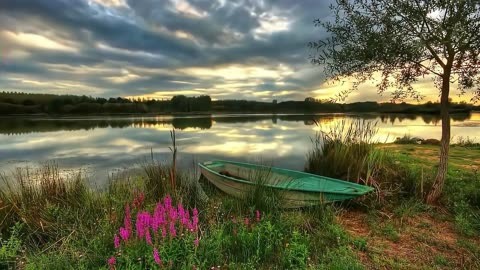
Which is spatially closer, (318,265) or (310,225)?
(318,265)

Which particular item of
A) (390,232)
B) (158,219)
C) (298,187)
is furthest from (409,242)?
(158,219)

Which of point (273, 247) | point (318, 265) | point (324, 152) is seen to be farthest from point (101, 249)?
point (324, 152)

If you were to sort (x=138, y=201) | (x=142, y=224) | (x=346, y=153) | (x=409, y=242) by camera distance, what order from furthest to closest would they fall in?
(x=346, y=153)
(x=138, y=201)
(x=409, y=242)
(x=142, y=224)

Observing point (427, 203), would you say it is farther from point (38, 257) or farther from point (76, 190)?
point (76, 190)

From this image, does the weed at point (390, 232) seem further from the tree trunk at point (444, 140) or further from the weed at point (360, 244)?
the tree trunk at point (444, 140)

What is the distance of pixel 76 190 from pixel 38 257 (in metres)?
2.84

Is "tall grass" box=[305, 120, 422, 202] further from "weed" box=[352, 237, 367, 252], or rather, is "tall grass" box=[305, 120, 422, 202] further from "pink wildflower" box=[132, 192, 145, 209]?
"pink wildflower" box=[132, 192, 145, 209]

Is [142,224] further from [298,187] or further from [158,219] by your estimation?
[298,187]

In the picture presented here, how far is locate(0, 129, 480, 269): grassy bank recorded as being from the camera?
13.4 feet

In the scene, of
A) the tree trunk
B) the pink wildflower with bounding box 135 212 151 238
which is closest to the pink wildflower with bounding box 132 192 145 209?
the pink wildflower with bounding box 135 212 151 238

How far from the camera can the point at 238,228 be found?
5035mm

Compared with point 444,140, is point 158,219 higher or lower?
lower

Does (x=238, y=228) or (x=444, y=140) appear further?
(x=444, y=140)

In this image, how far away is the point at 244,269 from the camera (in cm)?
385
